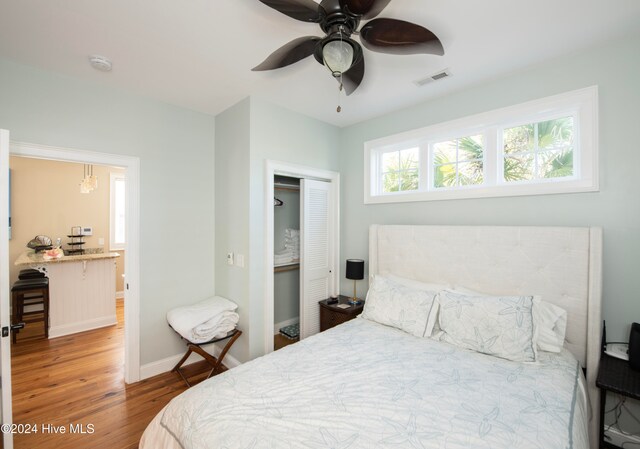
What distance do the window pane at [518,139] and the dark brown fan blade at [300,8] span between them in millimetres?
1953

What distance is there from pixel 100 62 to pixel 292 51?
160 cm

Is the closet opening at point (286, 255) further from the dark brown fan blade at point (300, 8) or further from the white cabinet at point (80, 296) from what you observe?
the dark brown fan blade at point (300, 8)

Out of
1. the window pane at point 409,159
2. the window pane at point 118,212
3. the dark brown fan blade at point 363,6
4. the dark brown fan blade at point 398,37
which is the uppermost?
the dark brown fan blade at point 363,6

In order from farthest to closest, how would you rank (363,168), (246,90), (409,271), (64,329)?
(64,329) → (363,168) → (409,271) → (246,90)

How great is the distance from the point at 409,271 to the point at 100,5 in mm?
2934

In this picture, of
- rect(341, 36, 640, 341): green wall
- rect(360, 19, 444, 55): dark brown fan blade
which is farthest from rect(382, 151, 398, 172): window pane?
rect(360, 19, 444, 55): dark brown fan blade

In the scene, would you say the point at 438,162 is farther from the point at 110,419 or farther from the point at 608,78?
the point at 110,419

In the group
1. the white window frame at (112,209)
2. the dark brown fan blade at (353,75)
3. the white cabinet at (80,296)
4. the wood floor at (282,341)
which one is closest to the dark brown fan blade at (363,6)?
the dark brown fan blade at (353,75)

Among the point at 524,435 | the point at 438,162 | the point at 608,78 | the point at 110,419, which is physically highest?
the point at 608,78

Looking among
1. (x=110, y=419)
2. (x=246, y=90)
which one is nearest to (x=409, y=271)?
(x=246, y=90)

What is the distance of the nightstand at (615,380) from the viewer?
57.4 inches

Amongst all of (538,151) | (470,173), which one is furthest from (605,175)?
(470,173)

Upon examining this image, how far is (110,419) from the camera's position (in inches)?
85.1

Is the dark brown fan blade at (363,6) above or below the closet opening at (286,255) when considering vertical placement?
above
